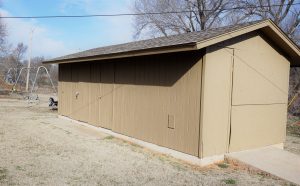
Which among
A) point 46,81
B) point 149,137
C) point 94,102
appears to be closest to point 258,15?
point 94,102

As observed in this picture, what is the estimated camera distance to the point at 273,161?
7855 millimetres

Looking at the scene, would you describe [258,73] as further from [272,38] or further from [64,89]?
[64,89]

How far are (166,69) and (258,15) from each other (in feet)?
74.2

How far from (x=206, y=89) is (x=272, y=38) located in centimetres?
288

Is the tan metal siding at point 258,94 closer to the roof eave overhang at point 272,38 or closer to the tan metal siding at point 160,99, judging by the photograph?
the roof eave overhang at point 272,38

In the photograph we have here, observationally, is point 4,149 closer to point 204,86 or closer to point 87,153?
point 87,153

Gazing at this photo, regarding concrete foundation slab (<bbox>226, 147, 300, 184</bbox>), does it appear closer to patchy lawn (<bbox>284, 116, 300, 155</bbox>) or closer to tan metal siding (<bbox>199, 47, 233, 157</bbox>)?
tan metal siding (<bbox>199, 47, 233, 157</bbox>)

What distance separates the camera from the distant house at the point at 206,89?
7.48 metres

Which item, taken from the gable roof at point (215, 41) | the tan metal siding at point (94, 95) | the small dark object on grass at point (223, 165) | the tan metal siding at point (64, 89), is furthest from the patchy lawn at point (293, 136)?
the tan metal siding at point (64, 89)

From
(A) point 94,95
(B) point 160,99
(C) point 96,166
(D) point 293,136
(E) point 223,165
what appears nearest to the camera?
(C) point 96,166

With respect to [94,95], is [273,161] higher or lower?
lower

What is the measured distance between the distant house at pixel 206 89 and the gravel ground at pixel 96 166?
0.64 metres

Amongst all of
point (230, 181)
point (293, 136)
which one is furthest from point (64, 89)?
point (230, 181)

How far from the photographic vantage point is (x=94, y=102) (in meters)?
11.7
